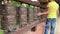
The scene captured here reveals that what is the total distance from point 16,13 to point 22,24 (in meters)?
0.43

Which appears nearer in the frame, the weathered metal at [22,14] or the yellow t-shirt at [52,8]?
the weathered metal at [22,14]

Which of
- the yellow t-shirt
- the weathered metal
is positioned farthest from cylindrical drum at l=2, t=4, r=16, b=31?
the yellow t-shirt

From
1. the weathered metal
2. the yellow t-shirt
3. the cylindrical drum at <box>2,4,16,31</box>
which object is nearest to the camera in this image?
the cylindrical drum at <box>2,4,16,31</box>

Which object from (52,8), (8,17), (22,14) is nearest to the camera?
(8,17)

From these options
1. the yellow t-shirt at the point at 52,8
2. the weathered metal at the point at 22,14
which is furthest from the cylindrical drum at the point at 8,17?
the yellow t-shirt at the point at 52,8

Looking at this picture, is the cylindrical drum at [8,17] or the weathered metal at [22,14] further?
the weathered metal at [22,14]

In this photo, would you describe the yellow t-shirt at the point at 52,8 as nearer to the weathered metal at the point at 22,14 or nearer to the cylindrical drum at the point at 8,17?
the weathered metal at the point at 22,14

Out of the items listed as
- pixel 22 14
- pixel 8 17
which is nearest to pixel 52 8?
pixel 22 14

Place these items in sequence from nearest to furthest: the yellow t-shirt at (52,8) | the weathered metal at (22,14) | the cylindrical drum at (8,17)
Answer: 1. the cylindrical drum at (8,17)
2. the weathered metal at (22,14)
3. the yellow t-shirt at (52,8)

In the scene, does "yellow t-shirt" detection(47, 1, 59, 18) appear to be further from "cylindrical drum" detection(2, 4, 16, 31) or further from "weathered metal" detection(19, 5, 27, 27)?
"cylindrical drum" detection(2, 4, 16, 31)

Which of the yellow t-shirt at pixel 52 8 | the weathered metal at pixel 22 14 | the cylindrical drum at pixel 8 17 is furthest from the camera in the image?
the yellow t-shirt at pixel 52 8

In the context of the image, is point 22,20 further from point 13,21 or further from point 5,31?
point 5,31

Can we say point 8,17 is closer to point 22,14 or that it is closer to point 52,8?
point 22,14

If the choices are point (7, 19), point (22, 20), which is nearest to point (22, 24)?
point (22, 20)
